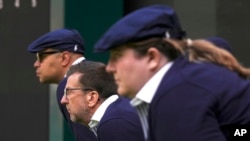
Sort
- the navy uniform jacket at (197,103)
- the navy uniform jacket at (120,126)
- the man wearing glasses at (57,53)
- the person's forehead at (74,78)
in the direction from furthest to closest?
the man wearing glasses at (57,53)
the person's forehead at (74,78)
the navy uniform jacket at (120,126)
the navy uniform jacket at (197,103)

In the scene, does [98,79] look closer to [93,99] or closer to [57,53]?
[93,99]

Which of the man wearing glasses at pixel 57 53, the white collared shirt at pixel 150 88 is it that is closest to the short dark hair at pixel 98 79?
the man wearing glasses at pixel 57 53

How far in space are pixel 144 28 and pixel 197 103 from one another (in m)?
0.31

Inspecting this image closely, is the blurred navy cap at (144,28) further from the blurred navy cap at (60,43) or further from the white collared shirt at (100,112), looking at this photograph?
the blurred navy cap at (60,43)

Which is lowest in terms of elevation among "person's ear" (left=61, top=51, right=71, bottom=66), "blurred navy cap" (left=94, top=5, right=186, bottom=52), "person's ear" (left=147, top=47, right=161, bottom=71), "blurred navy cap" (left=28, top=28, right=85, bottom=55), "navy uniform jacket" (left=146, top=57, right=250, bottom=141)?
"person's ear" (left=61, top=51, right=71, bottom=66)

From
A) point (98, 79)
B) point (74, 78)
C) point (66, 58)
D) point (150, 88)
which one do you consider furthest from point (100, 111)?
point (150, 88)

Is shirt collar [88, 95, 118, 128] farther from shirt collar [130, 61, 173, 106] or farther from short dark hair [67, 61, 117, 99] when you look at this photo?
shirt collar [130, 61, 173, 106]

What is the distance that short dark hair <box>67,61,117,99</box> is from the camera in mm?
4727

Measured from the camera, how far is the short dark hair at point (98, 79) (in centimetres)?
473

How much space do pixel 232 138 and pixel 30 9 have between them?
5.24 meters

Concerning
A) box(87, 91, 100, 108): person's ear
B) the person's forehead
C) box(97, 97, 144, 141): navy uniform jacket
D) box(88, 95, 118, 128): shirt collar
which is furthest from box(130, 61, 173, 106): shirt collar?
the person's forehead

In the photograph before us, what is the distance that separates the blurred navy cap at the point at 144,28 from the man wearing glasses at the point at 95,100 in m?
1.38

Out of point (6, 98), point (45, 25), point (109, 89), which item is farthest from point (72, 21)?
point (109, 89)

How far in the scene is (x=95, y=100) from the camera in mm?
4754
